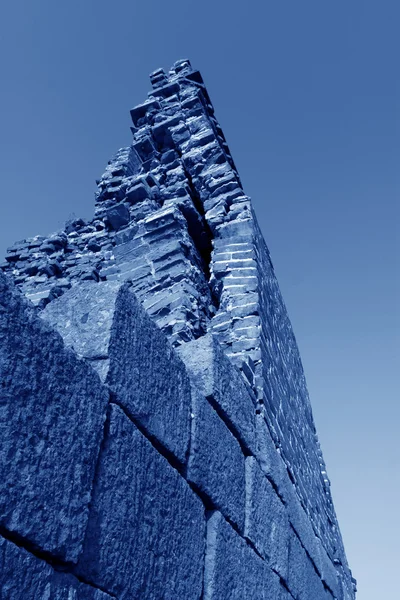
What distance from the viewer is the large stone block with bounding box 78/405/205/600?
5.66 feet

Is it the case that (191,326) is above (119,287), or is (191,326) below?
above

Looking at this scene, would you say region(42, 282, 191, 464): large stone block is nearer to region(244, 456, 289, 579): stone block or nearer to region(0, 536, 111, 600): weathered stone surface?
region(0, 536, 111, 600): weathered stone surface

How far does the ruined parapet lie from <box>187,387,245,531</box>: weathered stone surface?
0.01 m

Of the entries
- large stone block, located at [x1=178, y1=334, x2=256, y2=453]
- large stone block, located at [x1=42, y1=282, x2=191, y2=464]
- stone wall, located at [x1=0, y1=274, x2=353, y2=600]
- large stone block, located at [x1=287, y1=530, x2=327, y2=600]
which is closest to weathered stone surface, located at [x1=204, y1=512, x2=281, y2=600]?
stone wall, located at [x1=0, y1=274, x2=353, y2=600]

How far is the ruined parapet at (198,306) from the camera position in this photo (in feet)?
7.45

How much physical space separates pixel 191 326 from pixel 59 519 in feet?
6.66

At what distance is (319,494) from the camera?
18.3 feet

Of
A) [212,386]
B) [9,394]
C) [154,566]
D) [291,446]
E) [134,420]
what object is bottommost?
[154,566]

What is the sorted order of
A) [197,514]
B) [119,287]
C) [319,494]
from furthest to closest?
[319,494] → [197,514] → [119,287]

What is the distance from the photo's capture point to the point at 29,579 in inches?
55.3

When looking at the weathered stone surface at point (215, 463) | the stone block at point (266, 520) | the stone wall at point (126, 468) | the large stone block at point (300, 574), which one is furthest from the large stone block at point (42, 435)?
the large stone block at point (300, 574)

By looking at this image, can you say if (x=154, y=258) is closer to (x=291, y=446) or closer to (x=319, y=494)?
(x=291, y=446)

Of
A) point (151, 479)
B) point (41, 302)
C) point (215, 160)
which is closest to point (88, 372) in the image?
point (151, 479)

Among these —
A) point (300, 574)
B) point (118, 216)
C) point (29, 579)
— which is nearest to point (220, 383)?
point (29, 579)
